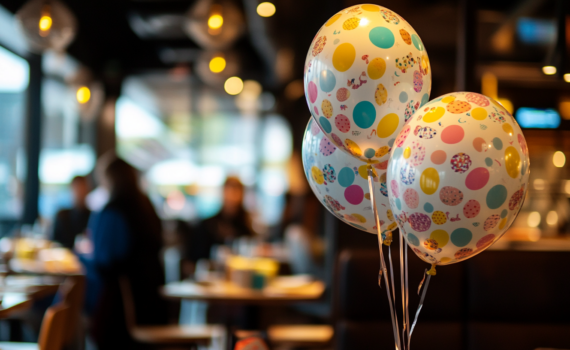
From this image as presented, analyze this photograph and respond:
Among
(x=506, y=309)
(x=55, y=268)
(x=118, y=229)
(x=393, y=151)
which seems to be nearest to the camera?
(x=393, y=151)

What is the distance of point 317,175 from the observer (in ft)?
5.05

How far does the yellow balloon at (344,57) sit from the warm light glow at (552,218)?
4.69 m

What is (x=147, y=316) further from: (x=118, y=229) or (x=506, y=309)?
(x=506, y=309)

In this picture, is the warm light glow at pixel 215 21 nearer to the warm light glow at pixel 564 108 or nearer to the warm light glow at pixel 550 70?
the warm light glow at pixel 550 70

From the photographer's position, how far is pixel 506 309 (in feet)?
6.97

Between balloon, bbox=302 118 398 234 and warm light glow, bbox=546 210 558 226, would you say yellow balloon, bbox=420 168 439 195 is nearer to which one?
balloon, bbox=302 118 398 234

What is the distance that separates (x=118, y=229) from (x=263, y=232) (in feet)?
16.9

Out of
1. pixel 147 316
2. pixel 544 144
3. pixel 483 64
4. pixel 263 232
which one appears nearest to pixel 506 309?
pixel 147 316

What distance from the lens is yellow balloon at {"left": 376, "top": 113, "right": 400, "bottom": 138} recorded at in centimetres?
130

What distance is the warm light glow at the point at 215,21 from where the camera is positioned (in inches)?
140

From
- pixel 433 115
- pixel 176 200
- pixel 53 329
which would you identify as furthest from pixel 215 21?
pixel 176 200

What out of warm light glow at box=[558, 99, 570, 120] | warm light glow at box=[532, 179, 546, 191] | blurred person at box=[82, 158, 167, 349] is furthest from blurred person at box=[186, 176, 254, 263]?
warm light glow at box=[558, 99, 570, 120]

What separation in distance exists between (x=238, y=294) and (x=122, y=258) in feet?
3.06

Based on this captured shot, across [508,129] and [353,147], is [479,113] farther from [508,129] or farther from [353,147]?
[353,147]
